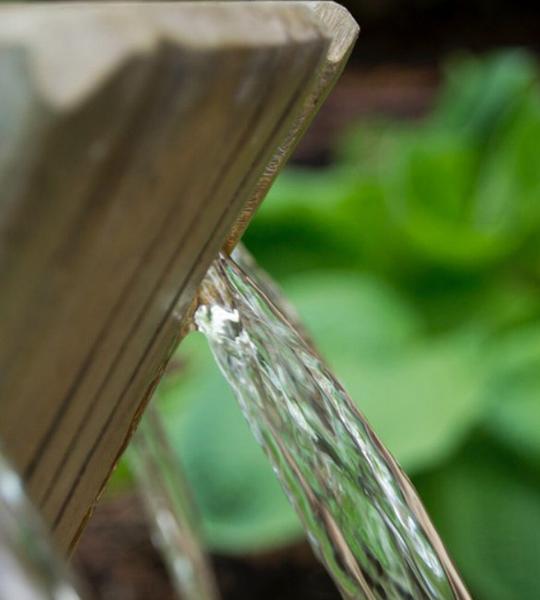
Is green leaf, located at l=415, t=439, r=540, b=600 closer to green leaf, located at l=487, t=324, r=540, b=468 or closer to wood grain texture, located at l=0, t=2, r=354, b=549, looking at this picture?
green leaf, located at l=487, t=324, r=540, b=468

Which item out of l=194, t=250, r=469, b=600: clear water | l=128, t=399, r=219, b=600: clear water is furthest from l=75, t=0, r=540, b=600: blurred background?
l=194, t=250, r=469, b=600: clear water

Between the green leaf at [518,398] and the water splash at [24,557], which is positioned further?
the green leaf at [518,398]

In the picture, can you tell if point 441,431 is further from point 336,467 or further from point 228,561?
point 336,467

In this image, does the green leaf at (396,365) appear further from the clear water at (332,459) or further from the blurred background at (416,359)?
the clear water at (332,459)

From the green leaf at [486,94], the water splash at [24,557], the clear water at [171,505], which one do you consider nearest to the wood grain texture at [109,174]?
the water splash at [24,557]

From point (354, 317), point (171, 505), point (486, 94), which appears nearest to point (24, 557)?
point (171, 505)

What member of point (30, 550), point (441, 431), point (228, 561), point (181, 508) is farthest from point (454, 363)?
point (30, 550)

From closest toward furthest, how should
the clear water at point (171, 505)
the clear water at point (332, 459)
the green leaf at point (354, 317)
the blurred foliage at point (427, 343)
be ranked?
the clear water at point (332, 459) → the clear water at point (171, 505) → the blurred foliage at point (427, 343) → the green leaf at point (354, 317)
